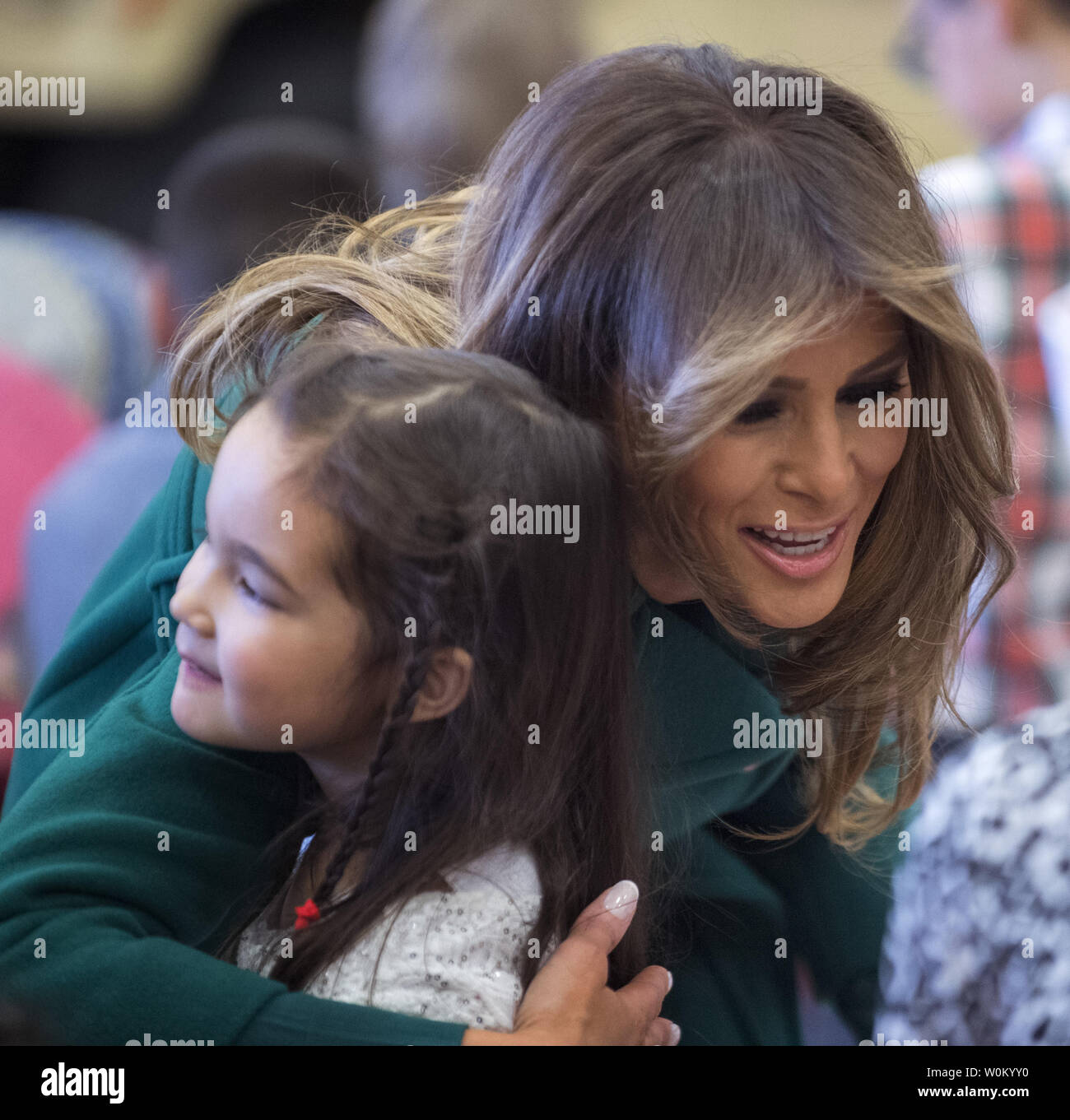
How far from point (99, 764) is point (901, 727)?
58 centimetres

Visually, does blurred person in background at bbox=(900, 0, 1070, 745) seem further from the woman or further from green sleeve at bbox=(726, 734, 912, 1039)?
the woman

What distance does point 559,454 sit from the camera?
2.41ft

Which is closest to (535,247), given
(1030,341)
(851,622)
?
(851,622)

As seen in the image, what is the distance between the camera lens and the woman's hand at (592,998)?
744mm

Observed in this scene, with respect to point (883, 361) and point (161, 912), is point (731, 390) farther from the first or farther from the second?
point (161, 912)

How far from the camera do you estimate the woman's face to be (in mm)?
797

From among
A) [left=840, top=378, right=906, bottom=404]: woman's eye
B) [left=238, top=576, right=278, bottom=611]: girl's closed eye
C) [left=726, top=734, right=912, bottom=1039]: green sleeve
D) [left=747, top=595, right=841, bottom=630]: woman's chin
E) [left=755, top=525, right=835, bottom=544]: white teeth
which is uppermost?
[left=840, top=378, right=906, bottom=404]: woman's eye

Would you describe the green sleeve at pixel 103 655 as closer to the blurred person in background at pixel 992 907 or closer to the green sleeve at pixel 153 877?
the green sleeve at pixel 153 877

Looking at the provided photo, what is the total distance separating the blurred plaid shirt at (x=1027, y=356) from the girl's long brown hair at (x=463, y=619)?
60cm

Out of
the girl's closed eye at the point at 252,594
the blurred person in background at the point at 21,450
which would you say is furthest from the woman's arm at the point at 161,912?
the blurred person in background at the point at 21,450

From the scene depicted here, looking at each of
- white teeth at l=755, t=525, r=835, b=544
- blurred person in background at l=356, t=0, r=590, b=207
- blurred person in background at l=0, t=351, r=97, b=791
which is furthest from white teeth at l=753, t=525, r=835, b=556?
blurred person in background at l=0, t=351, r=97, b=791

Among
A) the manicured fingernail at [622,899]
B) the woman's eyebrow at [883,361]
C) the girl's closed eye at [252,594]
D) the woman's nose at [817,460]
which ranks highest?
the woman's eyebrow at [883,361]

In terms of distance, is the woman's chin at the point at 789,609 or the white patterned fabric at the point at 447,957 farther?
the woman's chin at the point at 789,609

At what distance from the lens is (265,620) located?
713 mm
